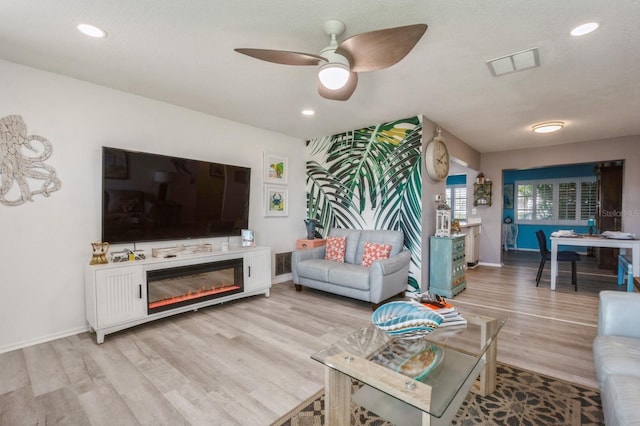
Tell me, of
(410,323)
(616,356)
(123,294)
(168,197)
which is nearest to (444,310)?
(410,323)

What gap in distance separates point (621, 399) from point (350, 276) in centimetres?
252

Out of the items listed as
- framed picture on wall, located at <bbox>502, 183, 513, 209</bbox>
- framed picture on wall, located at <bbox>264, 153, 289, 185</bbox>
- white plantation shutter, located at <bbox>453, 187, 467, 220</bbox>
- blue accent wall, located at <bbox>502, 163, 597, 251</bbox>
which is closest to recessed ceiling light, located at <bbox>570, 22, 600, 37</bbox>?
framed picture on wall, located at <bbox>264, 153, 289, 185</bbox>

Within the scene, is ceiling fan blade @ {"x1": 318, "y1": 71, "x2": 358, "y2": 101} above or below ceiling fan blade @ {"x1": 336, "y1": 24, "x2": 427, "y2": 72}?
below

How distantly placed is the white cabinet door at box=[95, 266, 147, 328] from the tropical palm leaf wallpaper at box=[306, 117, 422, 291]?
2.95 metres

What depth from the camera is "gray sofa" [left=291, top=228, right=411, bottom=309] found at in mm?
3430

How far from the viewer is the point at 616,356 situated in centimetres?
152

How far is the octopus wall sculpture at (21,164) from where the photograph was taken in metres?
2.50

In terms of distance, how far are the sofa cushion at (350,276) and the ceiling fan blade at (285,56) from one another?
95.1 inches

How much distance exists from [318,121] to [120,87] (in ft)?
7.87

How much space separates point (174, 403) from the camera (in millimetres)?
1812

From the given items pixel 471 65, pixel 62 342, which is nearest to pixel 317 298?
pixel 62 342

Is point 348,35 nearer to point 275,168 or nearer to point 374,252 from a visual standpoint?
point 374,252

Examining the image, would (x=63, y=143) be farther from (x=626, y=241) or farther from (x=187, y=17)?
(x=626, y=241)

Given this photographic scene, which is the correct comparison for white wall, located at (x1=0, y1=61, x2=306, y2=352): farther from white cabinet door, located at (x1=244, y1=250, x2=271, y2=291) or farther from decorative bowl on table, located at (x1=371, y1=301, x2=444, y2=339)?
decorative bowl on table, located at (x1=371, y1=301, x2=444, y2=339)
